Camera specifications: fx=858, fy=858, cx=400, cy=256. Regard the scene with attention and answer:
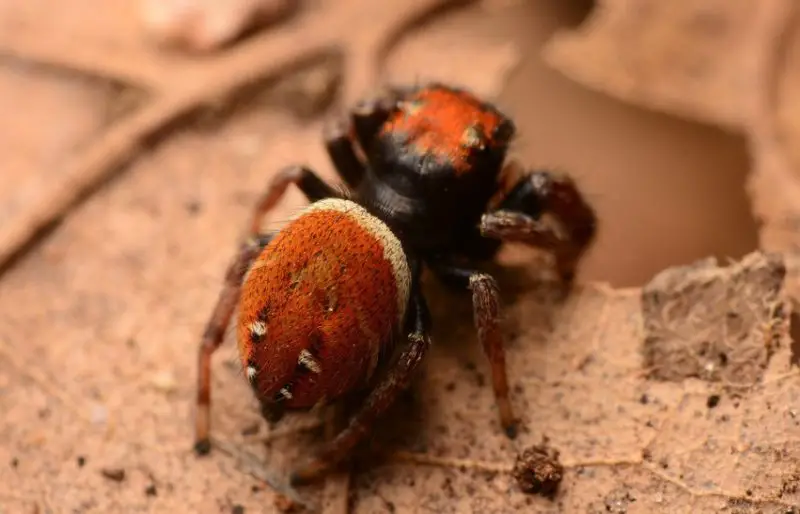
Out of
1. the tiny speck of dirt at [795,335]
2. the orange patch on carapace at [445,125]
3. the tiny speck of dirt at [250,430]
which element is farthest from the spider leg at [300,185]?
the tiny speck of dirt at [795,335]

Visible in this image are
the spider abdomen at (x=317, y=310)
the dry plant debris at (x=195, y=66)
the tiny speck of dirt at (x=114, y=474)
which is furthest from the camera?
the dry plant debris at (x=195, y=66)

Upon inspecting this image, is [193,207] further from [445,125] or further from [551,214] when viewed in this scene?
[551,214]

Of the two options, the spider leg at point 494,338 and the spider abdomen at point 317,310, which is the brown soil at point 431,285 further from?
the spider abdomen at point 317,310

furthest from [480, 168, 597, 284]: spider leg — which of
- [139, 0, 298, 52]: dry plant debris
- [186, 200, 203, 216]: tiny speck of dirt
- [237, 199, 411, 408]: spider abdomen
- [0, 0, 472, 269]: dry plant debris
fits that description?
[139, 0, 298, 52]: dry plant debris

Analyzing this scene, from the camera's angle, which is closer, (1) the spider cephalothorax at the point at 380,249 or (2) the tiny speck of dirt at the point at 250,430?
(1) the spider cephalothorax at the point at 380,249

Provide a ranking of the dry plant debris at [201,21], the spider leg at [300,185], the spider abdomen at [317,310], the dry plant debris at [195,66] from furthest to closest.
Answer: the dry plant debris at [201,21] → the dry plant debris at [195,66] → the spider leg at [300,185] → the spider abdomen at [317,310]

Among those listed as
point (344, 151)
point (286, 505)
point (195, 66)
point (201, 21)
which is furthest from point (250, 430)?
point (201, 21)

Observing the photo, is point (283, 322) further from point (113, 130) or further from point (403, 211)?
point (113, 130)
